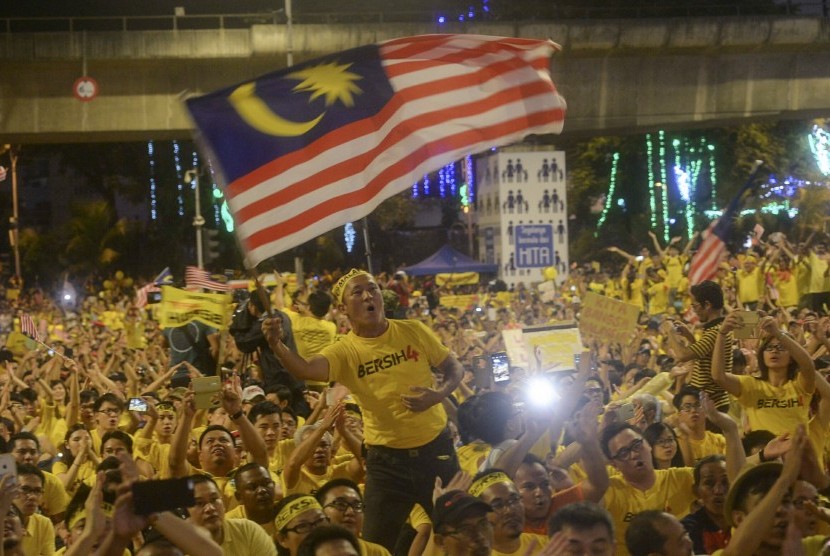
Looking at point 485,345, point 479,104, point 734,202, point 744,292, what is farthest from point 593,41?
point 479,104

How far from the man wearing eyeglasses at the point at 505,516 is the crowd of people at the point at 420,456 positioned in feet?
0.03

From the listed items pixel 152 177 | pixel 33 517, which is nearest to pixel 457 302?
pixel 33 517

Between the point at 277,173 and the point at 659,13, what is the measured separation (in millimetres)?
29043

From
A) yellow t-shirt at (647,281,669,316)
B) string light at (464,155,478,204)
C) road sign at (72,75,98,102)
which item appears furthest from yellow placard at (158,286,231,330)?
string light at (464,155,478,204)

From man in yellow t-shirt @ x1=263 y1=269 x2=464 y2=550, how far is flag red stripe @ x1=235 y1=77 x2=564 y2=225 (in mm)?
612

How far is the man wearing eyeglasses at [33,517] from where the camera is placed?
7391 millimetres

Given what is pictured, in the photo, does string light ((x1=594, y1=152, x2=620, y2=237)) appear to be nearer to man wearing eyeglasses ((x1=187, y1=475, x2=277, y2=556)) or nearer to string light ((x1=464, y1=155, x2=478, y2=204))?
string light ((x1=464, y1=155, x2=478, y2=204))

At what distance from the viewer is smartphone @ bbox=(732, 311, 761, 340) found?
28.0ft

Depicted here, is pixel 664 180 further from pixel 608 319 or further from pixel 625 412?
pixel 625 412

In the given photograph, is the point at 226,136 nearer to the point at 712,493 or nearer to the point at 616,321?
the point at 712,493

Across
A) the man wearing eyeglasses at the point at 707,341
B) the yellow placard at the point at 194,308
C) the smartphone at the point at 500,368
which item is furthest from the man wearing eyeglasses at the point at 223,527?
the smartphone at the point at 500,368

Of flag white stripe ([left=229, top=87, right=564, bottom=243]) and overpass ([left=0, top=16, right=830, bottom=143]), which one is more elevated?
overpass ([left=0, top=16, right=830, bottom=143])

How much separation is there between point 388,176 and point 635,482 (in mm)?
2259

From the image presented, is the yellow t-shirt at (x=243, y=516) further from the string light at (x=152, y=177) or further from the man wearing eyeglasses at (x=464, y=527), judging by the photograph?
the string light at (x=152, y=177)
